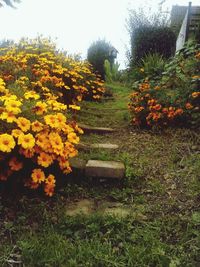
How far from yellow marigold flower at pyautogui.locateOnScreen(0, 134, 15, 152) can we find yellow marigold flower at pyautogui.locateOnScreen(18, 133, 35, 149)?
53mm

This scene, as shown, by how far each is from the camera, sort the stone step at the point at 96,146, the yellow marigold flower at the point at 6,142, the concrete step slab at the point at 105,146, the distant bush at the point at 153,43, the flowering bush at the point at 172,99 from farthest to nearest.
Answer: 1. the distant bush at the point at 153,43
2. the flowering bush at the point at 172,99
3. the concrete step slab at the point at 105,146
4. the stone step at the point at 96,146
5. the yellow marigold flower at the point at 6,142

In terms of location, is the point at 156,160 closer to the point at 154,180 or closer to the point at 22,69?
the point at 154,180

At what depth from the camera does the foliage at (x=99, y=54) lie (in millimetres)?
11031

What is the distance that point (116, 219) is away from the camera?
8.46 ft

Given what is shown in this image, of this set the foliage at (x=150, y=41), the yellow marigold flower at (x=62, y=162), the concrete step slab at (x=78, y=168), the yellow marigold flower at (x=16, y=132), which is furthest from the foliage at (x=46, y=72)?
the foliage at (x=150, y=41)

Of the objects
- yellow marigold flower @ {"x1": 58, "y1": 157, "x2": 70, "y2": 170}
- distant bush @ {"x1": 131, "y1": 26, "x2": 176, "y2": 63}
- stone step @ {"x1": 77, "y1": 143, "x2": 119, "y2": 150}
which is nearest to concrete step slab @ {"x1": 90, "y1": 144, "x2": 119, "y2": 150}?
stone step @ {"x1": 77, "y1": 143, "x2": 119, "y2": 150}

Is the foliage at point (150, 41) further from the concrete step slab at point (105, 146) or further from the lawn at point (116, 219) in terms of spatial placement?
the lawn at point (116, 219)

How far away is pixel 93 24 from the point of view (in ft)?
46.0

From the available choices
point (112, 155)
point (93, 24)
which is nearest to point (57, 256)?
point (112, 155)

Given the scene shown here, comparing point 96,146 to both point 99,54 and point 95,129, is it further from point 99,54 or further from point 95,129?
point 99,54

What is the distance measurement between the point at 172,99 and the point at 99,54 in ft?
20.8

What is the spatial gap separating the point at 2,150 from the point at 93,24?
40.0 feet

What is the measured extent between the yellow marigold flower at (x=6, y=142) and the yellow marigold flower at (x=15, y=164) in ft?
0.56

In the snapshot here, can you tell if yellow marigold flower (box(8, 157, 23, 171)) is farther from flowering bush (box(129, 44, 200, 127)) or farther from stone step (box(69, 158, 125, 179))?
flowering bush (box(129, 44, 200, 127))
